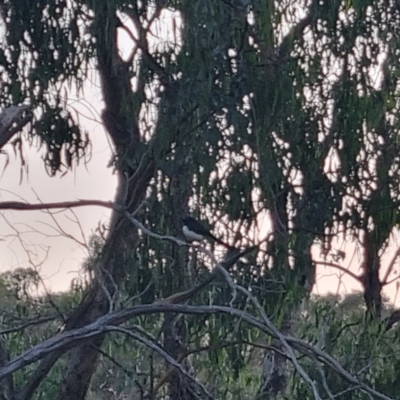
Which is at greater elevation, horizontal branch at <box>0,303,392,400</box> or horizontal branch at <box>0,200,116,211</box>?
Result: horizontal branch at <box>0,200,116,211</box>

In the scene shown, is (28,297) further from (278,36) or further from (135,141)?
(278,36)

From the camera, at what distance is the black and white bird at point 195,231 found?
3.69 meters

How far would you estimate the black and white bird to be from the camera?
3.69 metres

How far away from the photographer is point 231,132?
358 centimetres

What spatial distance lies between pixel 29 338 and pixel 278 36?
2268mm

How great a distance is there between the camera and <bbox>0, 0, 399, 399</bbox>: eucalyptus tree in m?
3.57

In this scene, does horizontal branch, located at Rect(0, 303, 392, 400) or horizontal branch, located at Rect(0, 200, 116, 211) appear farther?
horizontal branch, located at Rect(0, 200, 116, 211)

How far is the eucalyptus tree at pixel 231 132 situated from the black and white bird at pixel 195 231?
2.3 inches

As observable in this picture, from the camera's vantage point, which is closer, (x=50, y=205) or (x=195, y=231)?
(x=50, y=205)

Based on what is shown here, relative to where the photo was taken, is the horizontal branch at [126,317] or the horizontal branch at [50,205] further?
the horizontal branch at [50,205]

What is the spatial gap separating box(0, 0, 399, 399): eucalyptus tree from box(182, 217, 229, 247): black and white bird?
59mm

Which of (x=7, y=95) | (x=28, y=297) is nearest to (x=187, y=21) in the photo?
(x=7, y=95)

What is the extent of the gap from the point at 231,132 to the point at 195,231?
0.43 metres

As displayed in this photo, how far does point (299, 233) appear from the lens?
3949 millimetres
